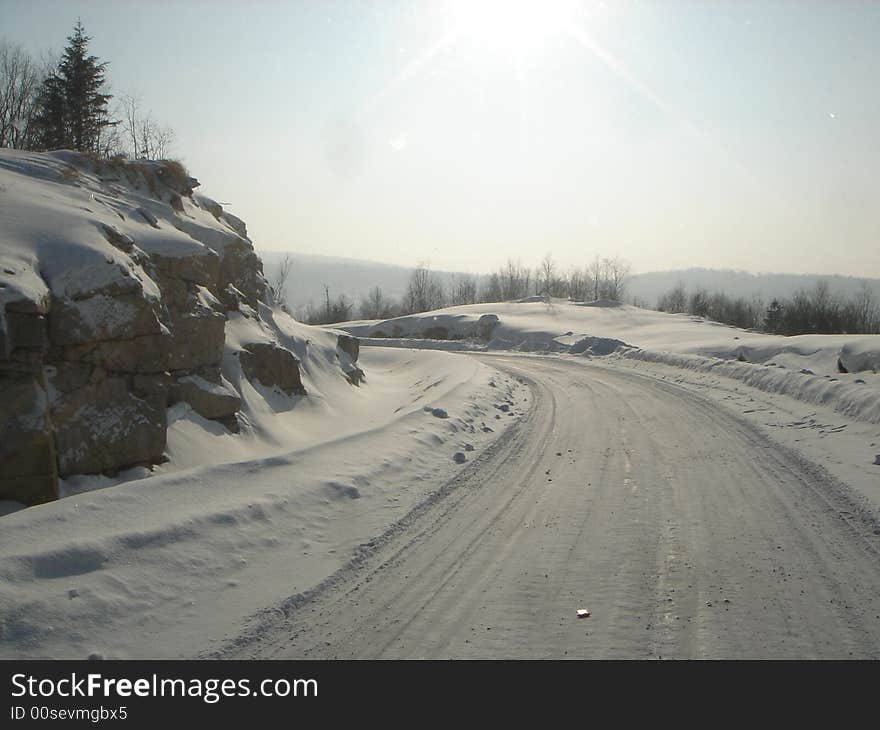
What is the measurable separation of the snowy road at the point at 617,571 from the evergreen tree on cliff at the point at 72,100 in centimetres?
2997

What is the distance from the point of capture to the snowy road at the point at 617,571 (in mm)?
4270

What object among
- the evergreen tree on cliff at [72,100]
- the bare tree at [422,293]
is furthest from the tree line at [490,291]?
the evergreen tree on cliff at [72,100]

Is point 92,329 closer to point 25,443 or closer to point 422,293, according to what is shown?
point 25,443

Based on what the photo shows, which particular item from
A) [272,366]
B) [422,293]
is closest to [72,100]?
[272,366]

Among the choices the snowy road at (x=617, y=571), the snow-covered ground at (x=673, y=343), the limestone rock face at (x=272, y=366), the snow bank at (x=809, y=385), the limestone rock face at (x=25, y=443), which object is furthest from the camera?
the snow-covered ground at (x=673, y=343)

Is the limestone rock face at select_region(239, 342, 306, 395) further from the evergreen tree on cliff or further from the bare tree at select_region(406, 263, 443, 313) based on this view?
the bare tree at select_region(406, 263, 443, 313)

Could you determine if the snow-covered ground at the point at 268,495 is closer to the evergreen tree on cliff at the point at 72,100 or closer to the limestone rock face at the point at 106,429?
the limestone rock face at the point at 106,429

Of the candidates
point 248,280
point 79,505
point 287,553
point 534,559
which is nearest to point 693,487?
Result: point 534,559

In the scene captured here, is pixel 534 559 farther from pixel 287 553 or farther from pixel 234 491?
pixel 234 491

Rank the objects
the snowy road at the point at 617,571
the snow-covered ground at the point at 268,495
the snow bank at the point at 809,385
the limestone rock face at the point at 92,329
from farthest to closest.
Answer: the snow bank at the point at 809,385
the limestone rock face at the point at 92,329
the snow-covered ground at the point at 268,495
the snowy road at the point at 617,571

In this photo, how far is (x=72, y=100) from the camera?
94.4 feet

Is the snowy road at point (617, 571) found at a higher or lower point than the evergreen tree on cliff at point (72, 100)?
lower

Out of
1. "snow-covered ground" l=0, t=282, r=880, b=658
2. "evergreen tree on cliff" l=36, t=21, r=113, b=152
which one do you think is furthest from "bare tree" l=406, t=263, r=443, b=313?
"snow-covered ground" l=0, t=282, r=880, b=658

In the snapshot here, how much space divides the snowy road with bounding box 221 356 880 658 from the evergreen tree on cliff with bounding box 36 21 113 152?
29966 mm
